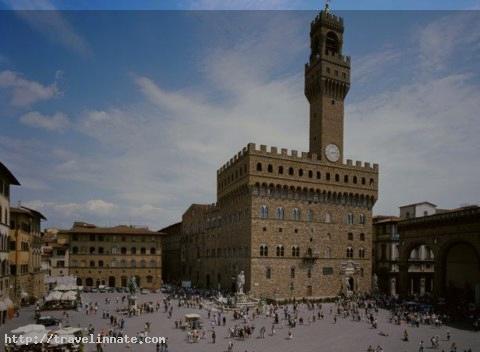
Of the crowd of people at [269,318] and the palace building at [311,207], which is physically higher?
the palace building at [311,207]

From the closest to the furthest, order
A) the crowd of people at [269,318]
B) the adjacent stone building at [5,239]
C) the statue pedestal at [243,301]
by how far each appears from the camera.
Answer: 1. the crowd of people at [269,318]
2. the adjacent stone building at [5,239]
3. the statue pedestal at [243,301]

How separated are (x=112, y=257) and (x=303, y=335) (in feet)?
144

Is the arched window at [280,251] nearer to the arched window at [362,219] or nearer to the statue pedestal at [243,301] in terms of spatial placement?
the statue pedestal at [243,301]

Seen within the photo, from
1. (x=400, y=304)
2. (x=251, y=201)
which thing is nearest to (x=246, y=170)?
(x=251, y=201)

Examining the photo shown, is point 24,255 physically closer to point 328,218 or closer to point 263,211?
point 263,211

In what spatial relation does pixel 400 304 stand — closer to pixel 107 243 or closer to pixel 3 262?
pixel 3 262

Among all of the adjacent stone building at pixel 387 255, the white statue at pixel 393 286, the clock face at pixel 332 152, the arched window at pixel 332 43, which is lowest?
the white statue at pixel 393 286

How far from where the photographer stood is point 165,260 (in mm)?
97625

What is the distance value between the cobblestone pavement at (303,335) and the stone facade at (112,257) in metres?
26.2

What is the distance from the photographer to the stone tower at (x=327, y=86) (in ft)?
182

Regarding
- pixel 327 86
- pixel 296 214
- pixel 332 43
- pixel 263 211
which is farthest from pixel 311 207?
pixel 332 43

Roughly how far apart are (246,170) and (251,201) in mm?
3732

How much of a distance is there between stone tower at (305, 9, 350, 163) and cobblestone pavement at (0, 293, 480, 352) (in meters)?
22.6

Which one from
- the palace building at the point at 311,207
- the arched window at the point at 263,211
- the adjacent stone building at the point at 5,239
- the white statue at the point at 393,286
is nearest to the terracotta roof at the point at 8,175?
the adjacent stone building at the point at 5,239
